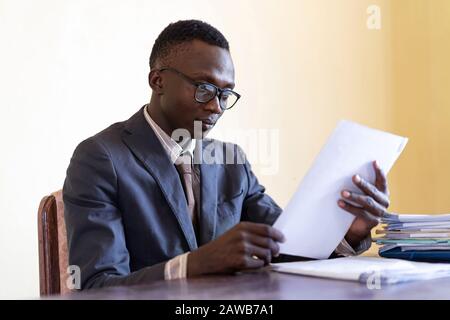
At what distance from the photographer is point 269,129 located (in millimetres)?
2854

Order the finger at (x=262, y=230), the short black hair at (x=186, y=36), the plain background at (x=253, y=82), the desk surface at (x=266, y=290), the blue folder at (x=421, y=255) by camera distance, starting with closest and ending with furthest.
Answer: the desk surface at (x=266, y=290), the finger at (x=262, y=230), the blue folder at (x=421, y=255), the short black hair at (x=186, y=36), the plain background at (x=253, y=82)

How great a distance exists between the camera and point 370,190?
4.21ft

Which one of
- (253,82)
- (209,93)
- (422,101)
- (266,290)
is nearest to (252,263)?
(266,290)

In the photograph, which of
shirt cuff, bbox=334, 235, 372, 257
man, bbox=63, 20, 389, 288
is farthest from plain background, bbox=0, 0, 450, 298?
shirt cuff, bbox=334, 235, 372, 257

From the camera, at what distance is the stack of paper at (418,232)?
137 cm

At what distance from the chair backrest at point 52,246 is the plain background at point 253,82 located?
2.14ft

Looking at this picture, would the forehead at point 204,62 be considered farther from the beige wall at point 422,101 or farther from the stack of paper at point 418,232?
the beige wall at point 422,101

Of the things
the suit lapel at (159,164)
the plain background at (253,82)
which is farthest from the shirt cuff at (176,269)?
the plain background at (253,82)

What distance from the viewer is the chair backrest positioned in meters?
1.48

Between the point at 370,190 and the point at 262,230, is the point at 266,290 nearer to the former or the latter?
the point at 262,230

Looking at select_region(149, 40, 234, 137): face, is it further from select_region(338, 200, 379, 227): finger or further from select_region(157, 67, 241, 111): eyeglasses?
select_region(338, 200, 379, 227): finger

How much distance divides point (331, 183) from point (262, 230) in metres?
→ 0.18
